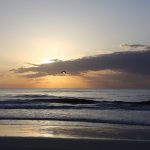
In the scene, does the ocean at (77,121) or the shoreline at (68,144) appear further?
the ocean at (77,121)

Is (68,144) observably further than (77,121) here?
No

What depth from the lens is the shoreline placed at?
11203 mm

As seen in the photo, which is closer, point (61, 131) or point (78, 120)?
point (61, 131)

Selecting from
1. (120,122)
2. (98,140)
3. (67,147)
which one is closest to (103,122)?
(120,122)

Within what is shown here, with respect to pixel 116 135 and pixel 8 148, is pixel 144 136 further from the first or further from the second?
pixel 8 148

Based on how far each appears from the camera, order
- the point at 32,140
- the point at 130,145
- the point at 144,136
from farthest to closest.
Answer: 1. the point at 144,136
2. the point at 32,140
3. the point at 130,145

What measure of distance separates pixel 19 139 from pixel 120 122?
9.06m

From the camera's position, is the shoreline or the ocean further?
the ocean

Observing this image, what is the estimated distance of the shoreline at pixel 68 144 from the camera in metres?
11.2

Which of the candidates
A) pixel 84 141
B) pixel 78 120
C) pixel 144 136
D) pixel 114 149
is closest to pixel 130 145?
pixel 114 149

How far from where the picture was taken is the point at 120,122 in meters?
20.4

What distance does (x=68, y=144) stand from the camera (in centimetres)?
1179

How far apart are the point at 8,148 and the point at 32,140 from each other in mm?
1721

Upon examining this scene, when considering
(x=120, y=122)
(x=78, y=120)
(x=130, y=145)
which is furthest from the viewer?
(x=78, y=120)
